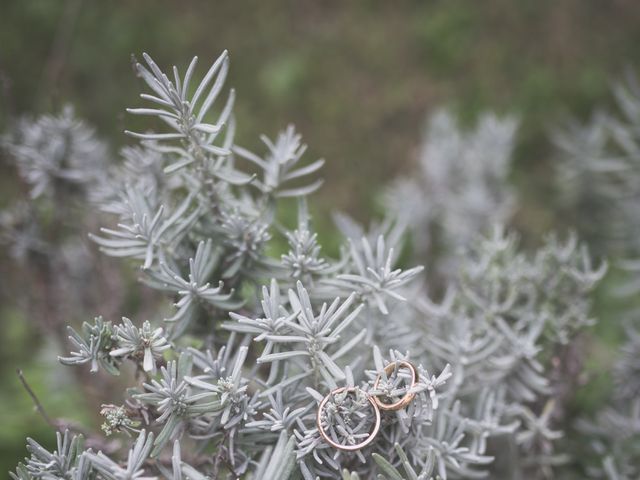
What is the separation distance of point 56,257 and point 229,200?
66 cm

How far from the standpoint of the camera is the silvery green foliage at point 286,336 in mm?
851

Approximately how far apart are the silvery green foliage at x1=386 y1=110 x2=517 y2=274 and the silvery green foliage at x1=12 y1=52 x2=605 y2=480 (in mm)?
446

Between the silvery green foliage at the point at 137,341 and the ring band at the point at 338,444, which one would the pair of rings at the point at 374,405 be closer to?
the ring band at the point at 338,444

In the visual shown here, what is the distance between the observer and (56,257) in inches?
58.8

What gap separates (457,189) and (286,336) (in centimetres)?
120

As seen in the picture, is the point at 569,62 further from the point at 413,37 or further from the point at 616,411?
the point at 616,411

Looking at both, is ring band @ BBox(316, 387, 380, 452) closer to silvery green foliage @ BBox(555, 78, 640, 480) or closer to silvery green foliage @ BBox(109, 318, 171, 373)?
silvery green foliage @ BBox(109, 318, 171, 373)

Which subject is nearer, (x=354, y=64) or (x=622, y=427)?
(x=622, y=427)

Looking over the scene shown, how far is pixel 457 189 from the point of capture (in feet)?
6.30

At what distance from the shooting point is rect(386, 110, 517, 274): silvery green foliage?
69.2 inches

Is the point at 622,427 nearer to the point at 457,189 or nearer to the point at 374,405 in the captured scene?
the point at 374,405

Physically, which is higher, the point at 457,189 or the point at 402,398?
the point at 457,189

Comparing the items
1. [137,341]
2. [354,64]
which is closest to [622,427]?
[137,341]

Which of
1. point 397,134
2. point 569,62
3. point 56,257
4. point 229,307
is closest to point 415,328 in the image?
point 229,307
